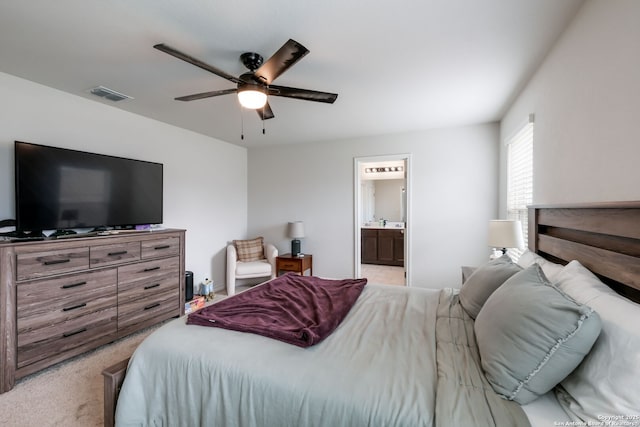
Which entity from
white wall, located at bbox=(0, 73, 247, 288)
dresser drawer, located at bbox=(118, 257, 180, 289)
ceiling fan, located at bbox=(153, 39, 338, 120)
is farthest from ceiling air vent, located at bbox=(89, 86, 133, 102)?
dresser drawer, located at bbox=(118, 257, 180, 289)

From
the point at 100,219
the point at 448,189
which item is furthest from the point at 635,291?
the point at 100,219

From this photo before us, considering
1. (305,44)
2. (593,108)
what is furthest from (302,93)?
(593,108)

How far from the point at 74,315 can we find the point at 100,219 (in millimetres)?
941

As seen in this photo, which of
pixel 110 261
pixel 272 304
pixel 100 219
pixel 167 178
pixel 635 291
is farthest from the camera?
pixel 167 178

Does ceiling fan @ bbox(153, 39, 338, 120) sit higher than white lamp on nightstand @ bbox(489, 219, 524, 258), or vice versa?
ceiling fan @ bbox(153, 39, 338, 120)

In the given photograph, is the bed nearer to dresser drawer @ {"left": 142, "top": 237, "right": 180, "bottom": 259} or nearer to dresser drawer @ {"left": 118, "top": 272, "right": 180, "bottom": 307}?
dresser drawer @ {"left": 118, "top": 272, "right": 180, "bottom": 307}

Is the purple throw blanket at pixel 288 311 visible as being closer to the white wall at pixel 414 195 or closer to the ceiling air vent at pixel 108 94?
the white wall at pixel 414 195

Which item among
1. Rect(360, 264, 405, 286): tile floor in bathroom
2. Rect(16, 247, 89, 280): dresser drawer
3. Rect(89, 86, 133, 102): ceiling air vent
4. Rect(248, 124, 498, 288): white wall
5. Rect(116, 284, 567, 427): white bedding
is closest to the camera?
Rect(116, 284, 567, 427): white bedding

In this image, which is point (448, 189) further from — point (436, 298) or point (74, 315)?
point (74, 315)

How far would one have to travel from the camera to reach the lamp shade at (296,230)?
15.2 ft

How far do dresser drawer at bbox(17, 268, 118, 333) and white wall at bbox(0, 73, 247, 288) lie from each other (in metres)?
0.78

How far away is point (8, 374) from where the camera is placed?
1.99 m

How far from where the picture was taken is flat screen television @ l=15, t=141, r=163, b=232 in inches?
90.2

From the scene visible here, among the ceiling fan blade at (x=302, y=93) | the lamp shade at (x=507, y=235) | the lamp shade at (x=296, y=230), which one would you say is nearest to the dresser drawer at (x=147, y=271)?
the lamp shade at (x=296, y=230)
